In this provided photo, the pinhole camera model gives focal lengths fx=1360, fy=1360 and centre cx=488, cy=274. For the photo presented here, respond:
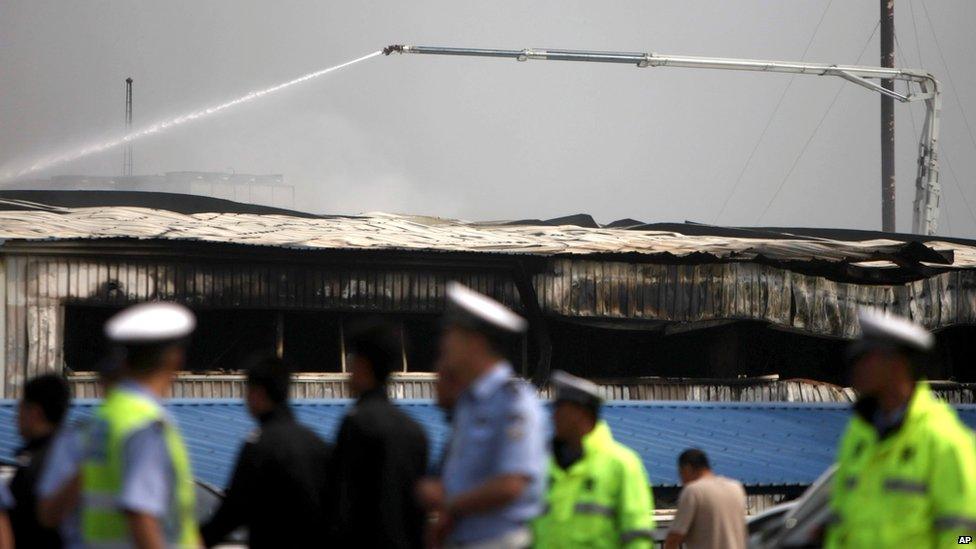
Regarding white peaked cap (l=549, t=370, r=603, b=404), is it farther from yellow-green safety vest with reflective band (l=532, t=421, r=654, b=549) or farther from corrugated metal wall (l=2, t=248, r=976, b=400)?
corrugated metal wall (l=2, t=248, r=976, b=400)

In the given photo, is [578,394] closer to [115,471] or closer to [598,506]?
[598,506]

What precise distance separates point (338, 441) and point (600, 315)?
16.2m

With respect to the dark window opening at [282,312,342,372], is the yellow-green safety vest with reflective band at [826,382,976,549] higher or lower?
lower

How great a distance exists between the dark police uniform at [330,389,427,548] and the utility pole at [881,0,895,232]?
3667cm

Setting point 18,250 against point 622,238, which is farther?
point 622,238

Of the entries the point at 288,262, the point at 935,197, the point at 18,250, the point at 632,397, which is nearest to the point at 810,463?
the point at 632,397

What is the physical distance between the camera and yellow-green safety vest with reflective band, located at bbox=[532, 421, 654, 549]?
6.97m

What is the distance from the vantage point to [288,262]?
824 inches

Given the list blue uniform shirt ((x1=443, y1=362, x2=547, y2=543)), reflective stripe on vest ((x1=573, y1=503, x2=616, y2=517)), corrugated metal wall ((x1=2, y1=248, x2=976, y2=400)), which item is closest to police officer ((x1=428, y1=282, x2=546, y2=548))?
blue uniform shirt ((x1=443, y1=362, x2=547, y2=543))

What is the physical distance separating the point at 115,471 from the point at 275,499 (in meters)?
1.70

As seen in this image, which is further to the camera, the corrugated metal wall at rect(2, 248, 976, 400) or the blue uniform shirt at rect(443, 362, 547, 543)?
the corrugated metal wall at rect(2, 248, 976, 400)

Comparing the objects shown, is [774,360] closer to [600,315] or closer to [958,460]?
[600,315]

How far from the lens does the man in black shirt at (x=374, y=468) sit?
6062mm

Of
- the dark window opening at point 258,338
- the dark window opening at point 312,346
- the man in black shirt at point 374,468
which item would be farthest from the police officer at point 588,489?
the dark window opening at point 312,346
